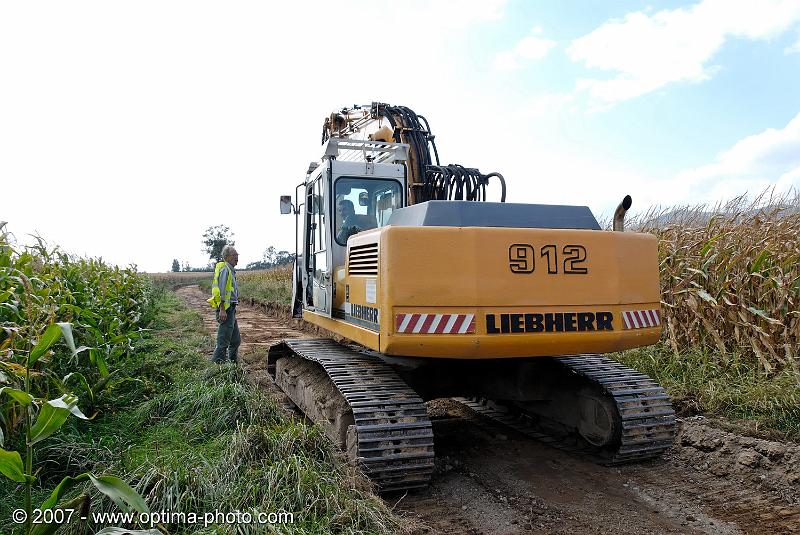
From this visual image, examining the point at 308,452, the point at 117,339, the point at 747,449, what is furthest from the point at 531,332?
the point at 117,339

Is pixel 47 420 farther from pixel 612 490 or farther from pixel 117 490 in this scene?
pixel 612 490

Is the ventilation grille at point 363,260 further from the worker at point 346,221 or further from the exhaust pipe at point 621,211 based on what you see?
the exhaust pipe at point 621,211

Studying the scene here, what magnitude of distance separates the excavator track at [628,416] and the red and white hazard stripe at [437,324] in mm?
1514

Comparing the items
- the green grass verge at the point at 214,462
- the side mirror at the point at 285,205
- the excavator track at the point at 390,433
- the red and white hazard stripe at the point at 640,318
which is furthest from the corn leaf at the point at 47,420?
the side mirror at the point at 285,205

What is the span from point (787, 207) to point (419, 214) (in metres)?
5.03

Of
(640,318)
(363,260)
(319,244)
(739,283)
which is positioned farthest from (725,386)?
(319,244)

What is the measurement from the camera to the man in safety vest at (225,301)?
7441mm

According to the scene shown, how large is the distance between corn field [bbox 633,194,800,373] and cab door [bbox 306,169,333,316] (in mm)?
3810

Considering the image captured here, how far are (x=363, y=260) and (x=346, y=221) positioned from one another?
1.42 m

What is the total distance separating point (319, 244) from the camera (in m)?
6.06

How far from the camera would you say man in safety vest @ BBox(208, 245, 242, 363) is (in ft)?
24.4

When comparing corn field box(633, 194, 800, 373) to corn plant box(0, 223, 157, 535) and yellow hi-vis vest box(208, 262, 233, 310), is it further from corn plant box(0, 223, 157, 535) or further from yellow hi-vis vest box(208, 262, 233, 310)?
corn plant box(0, 223, 157, 535)

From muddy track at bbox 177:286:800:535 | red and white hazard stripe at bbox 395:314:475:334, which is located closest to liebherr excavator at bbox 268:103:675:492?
red and white hazard stripe at bbox 395:314:475:334

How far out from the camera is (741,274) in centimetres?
594
